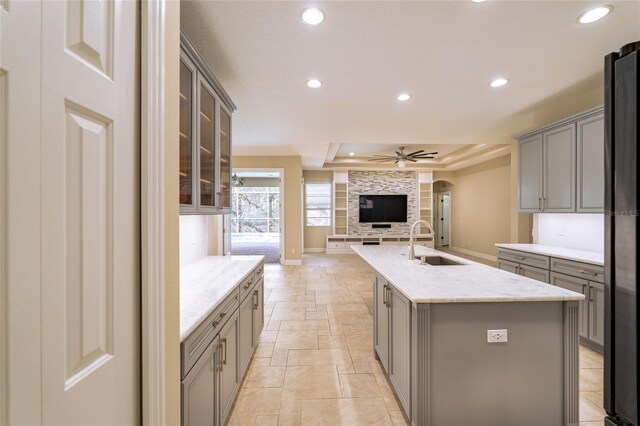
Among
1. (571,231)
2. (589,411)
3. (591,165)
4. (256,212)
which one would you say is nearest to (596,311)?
(589,411)

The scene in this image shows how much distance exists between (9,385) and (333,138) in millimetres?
4916

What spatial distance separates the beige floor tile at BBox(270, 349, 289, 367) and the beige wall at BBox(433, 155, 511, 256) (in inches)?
255

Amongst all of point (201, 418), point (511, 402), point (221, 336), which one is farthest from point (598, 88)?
point (201, 418)

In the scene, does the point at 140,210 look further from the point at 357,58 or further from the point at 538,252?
the point at 538,252

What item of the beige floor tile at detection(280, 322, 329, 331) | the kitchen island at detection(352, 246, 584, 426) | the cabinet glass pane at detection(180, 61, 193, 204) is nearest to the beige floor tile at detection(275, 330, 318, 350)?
the beige floor tile at detection(280, 322, 329, 331)

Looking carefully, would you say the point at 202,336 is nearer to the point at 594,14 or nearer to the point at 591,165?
the point at 594,14

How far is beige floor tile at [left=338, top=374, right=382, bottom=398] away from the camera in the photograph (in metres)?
2.07

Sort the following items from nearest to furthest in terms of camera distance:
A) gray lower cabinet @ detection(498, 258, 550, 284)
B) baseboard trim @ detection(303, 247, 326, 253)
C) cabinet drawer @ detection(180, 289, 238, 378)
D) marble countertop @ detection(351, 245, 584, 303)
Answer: cabinet drawer @ detection(180, 289, 238, 378) < marble countertop @ detection(351, 245, 584, 303) < gray lower cabinet @ detection(498, 258, 550, 284) < baseboard trim @ detection(303, 247, 326, 253)

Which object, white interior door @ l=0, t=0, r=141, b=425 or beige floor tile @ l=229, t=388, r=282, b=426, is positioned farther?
beige floor tile @ l=229, t=388, r=282, b=426

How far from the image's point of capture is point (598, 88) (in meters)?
3.03

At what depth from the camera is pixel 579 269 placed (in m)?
2.79

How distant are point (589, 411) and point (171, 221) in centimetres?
286

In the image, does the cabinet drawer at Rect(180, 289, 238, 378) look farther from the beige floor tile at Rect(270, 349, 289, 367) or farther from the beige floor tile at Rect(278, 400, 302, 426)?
the beige floor tile at Rect(270, 349, 289, 367)

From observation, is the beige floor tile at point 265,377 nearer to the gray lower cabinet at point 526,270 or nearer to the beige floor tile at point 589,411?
the beige floor tile at point 589,411
